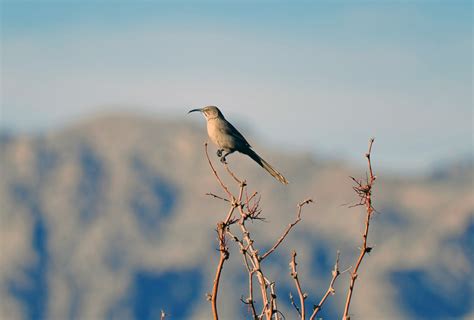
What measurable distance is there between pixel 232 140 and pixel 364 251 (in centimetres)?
1076

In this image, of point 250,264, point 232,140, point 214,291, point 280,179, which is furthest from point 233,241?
point 232,140

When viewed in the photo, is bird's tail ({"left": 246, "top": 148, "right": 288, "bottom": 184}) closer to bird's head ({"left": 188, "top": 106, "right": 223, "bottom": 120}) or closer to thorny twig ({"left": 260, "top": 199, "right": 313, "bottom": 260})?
bird's head ({"left": 188, "top": 106, "right": 223, "bottom": 120})

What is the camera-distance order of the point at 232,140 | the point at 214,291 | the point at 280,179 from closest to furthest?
the point at 214,291 < the point at 280,179 < the point at 232,140

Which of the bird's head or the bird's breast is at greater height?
the bird's head

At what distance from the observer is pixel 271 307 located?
274 inches

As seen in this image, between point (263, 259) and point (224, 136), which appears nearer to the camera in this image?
point (263, 259)

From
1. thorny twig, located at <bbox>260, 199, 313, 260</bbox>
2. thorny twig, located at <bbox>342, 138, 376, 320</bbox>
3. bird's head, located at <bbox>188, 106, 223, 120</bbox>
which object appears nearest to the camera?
thorny twig, located at <bbox>342, 138, 376, 320</bbox>

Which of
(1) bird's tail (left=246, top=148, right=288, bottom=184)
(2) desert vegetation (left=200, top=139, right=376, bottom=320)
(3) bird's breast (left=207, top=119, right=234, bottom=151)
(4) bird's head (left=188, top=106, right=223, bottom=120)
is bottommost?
(2) desert vegetation (left=200, top=139, right=376, bottom=320)

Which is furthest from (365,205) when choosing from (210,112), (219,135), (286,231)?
(210,112)

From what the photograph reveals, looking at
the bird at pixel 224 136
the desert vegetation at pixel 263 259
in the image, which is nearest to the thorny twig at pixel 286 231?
the desert vegetation at pixel 263 259

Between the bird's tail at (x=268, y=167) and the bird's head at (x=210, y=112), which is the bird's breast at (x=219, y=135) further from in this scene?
the bird's tail at (x=268, y=167)

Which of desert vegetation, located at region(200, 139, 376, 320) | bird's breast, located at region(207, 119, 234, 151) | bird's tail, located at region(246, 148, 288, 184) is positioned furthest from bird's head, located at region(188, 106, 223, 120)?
desert vegetation, located at region(200, 139, 376, 320)

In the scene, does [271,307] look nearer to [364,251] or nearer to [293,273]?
[293,273]

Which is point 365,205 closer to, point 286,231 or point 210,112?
point 286,231
